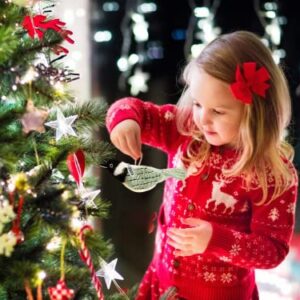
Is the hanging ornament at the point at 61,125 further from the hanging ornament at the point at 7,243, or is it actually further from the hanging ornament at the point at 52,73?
the hanging ornament at the point at 7,243

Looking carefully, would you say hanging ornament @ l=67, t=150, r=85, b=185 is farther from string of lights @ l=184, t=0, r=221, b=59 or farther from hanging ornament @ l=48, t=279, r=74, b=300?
string of lights @ l=184, t=0, r=221, b=59

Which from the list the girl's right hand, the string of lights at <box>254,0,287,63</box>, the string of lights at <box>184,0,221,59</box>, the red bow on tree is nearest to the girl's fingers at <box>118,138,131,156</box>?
the girl's right hand

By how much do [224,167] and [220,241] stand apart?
Result: 158mm

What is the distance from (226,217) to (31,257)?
16.2 inches

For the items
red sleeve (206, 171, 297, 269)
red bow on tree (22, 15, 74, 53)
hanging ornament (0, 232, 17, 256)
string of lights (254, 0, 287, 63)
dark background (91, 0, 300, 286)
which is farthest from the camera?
string of lights (254, 0, 287, 63)

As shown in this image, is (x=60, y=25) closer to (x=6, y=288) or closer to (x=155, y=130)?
(x=155, y=130)

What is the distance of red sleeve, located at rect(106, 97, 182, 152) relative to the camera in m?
1.11

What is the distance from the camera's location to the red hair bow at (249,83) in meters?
0.96

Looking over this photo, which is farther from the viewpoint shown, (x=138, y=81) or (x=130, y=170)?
(x=138, y=81)

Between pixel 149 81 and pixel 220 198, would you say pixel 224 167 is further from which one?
pixel 149 81

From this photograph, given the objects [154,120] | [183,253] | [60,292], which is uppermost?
[154,120]

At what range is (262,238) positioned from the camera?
103 centimetres

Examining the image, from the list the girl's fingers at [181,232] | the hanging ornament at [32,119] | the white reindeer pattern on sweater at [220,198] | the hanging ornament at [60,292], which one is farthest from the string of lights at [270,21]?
the hanging ornament at [60,292]

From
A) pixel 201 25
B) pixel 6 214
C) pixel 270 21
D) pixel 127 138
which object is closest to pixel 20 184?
pixel 6 214
